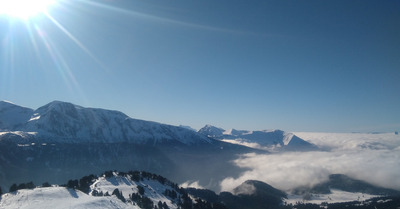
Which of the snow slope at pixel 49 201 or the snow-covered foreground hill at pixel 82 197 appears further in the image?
the snow-covered foreground hill at pixel 82 197

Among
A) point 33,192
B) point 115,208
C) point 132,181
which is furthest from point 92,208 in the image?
point 132,181

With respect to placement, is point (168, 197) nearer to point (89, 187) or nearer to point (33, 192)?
point (89, 187)

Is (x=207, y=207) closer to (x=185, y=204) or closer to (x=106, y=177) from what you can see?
(x=185, y=204)

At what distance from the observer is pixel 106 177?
183000 mm

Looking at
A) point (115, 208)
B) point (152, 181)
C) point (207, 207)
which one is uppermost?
point (115, 208)

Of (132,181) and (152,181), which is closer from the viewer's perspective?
(132,181)

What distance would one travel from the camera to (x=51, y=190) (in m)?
95.6

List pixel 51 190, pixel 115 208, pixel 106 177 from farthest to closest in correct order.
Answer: pixel 106 177, pixel 51 190, pixel 115 208

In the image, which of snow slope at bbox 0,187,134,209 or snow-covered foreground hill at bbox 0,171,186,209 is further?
snow-covered foreground hill at bbox 0,171,186,209

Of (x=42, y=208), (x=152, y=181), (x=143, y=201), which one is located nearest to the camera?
(x=42, y=208)

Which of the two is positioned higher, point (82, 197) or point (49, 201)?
point (49, 201)

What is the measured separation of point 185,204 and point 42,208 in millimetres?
105257

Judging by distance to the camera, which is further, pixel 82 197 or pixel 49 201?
pixel 82 197

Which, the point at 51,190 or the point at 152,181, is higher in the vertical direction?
the point at 51,190
